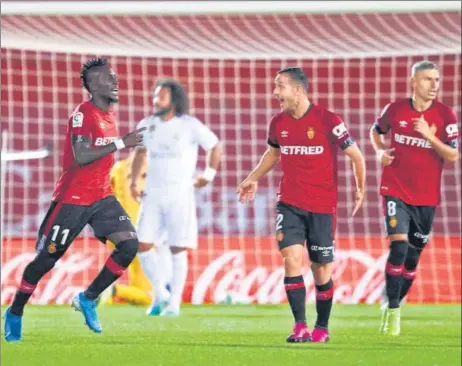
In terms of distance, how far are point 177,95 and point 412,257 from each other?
8.18ft

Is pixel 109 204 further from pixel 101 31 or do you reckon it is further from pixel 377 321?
pixel 101 31

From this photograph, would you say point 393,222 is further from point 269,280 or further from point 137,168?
point 269,280

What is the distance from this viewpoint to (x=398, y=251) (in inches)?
326

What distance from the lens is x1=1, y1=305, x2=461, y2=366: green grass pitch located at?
628 centimetres

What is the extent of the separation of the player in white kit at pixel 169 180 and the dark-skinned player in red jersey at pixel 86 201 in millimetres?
2760

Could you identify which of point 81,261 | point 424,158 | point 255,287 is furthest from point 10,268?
point 424,158

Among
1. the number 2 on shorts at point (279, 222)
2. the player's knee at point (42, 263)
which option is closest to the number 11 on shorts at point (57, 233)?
the player's knee at point (42, 263)

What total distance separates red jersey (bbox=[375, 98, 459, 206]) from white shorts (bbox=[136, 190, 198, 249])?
→ 2352 millimetres

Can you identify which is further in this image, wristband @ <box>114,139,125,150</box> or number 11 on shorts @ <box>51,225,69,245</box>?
number 11 on shorts @ <box>51,225,69,245</box>

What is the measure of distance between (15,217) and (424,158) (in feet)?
46.4

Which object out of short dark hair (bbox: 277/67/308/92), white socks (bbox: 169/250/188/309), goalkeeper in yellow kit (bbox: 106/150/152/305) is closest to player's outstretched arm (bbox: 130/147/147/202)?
white socks (bbox: 169/250/188/309)

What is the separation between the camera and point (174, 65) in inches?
984

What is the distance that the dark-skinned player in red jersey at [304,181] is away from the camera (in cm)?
736

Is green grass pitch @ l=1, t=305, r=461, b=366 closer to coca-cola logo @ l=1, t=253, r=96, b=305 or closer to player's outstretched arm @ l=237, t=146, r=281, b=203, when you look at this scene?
player's outstretched arm @ l=237, t=146, r=281, b=203
